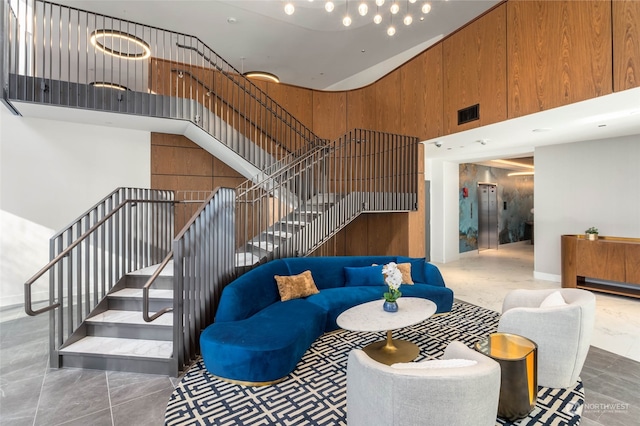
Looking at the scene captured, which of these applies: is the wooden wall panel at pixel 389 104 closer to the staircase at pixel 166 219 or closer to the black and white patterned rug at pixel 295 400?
the staircase at pixel 166 219

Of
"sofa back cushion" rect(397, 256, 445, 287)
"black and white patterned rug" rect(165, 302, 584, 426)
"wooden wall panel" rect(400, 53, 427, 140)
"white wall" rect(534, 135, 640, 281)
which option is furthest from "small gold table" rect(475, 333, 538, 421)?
"white wall" rect(534, 135, 640, 281)

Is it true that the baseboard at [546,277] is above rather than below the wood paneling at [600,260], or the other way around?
below

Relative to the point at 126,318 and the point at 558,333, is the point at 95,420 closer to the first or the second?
the point at 126,318

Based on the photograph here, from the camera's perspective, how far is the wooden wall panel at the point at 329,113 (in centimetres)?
798

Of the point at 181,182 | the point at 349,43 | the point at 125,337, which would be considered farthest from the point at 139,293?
the point at 349,43

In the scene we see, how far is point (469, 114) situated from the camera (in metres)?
5.18

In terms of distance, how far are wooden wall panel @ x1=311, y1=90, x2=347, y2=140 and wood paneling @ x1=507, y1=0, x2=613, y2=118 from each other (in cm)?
412

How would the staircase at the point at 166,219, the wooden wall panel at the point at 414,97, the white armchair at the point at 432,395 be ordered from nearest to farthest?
the white armchair at the point at 432,395, the staircase at the point at 166,219, the wooden wall panel at the point at 414,97

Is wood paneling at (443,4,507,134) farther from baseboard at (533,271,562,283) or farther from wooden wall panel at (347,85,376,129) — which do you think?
baseboard at (533,271,562,283)

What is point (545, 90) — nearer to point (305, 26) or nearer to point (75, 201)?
point (305, 26)

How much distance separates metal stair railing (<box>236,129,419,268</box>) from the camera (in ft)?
15.4

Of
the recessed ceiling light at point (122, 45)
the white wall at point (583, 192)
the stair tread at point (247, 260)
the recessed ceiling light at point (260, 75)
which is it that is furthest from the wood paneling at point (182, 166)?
the white wall at point (583, 192)

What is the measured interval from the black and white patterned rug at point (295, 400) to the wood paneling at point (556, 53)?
338cm

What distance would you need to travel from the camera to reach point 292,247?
4.73 m
